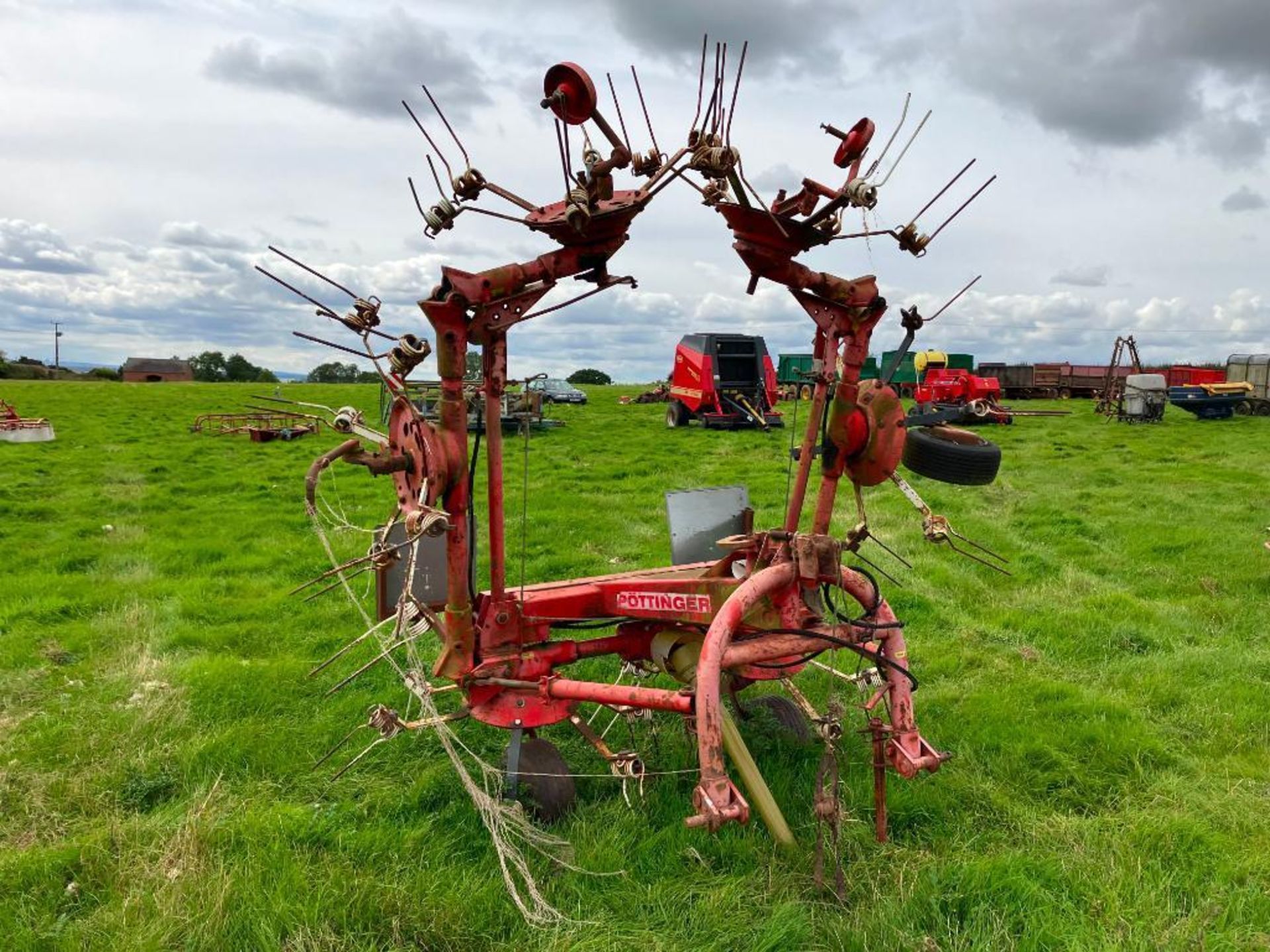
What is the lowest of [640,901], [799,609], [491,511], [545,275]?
[640,901]

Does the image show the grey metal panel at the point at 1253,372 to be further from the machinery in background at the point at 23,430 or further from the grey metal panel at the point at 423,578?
the machinery in background at the point at 23,430

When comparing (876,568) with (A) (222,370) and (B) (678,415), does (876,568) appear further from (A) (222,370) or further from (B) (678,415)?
(A) (222,370)

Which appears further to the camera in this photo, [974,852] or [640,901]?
[974,852]

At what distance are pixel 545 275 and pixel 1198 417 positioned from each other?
28.4 m

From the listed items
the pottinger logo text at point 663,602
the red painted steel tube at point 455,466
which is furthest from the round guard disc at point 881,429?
the red painted steel tube at point 455,466

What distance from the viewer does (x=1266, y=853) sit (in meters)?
3.74

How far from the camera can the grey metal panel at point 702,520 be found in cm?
549

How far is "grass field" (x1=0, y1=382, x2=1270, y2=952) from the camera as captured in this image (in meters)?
3.33

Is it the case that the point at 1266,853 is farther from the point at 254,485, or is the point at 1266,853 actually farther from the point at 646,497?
the point at 254,485

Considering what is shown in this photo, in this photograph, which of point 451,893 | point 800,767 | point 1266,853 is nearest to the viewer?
point 451,893

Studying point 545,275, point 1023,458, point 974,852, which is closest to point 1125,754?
point 974,852

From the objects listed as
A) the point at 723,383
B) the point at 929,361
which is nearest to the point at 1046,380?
the point at 929,361

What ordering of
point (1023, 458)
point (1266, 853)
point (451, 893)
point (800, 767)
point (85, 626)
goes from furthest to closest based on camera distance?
point (1023, 458)
point (85, 626)
point (800, 767)
point (1266, 853)
point (451, 893)

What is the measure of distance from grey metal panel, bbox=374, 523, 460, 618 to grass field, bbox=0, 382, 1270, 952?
82 cm
